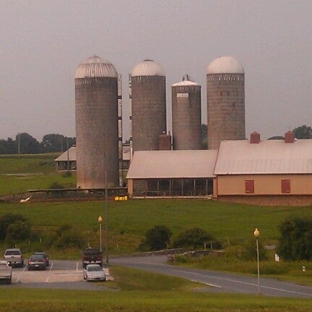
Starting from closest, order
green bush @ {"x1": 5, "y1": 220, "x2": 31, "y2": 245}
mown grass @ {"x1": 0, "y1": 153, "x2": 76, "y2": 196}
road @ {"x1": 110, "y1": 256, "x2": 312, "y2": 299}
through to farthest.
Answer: road @ {"x1": 110, "y1": 256, "x2": 312, "y2": 299}
green bush @ {"x1": 5, "y1": 220, "x2": 31, "y2": 245}
mown grass @ {"x1": 0, "y1": 153, "x2": 76, "y2": 196}

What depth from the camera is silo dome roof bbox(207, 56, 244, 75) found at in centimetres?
9150

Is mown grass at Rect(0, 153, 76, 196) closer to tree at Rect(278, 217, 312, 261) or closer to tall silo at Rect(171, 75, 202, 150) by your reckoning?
tall silo at Rect(171, 75, 202, 150)

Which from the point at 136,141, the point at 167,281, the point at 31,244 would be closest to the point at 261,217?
the point at 31,244

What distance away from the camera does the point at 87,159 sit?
90875mm

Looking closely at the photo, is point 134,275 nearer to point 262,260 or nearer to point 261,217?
point 262,260

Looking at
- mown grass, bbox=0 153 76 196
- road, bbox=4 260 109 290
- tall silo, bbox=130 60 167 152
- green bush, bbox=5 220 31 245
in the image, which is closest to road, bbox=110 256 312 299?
road, bbox=4 260 109 290

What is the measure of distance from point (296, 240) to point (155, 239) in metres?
11.4

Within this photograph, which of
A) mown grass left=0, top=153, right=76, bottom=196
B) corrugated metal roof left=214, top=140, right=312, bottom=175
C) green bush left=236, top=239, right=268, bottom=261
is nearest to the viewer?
green bush left=236, top=239, right=268, bottom=261

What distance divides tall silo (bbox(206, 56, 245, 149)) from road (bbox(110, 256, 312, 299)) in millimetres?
38259

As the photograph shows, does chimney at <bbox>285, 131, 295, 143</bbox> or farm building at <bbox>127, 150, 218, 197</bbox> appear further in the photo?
chimney at <bbox>285, 131, 295, 143</bbox>

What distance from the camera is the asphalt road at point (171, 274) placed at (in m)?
37.5

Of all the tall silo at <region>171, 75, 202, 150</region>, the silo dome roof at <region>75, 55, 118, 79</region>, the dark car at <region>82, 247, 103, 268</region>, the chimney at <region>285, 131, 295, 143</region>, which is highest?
the silo dome roof at <region>75, 55, 118, 79</region>

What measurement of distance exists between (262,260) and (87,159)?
41868 mm

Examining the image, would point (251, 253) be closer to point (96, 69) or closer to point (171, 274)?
point (171, 274)
